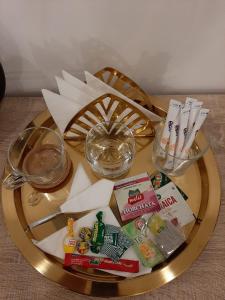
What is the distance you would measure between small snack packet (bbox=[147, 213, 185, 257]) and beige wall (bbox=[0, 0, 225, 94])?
337 mm

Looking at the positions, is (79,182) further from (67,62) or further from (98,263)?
(67,62)

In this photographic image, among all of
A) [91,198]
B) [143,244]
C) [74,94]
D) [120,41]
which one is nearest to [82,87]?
[74,94]

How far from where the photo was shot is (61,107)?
62 centimetres

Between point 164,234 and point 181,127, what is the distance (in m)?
0.20

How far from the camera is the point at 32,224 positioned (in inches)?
23.6

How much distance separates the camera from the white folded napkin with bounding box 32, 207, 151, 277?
0.55m

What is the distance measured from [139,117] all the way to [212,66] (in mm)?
216

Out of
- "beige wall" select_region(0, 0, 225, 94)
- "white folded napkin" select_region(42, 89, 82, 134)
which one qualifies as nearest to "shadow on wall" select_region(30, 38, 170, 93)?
"beige wall" select_region(0, 0, 225, 94)

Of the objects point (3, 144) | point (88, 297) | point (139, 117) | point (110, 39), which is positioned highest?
point (110, 39)

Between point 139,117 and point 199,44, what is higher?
point 199,44

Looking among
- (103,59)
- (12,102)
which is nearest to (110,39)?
(103,59)

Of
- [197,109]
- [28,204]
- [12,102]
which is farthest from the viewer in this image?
[12,102]

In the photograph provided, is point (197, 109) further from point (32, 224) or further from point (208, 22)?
point (32, 224)

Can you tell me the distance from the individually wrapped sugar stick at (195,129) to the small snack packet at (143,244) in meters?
0.15
